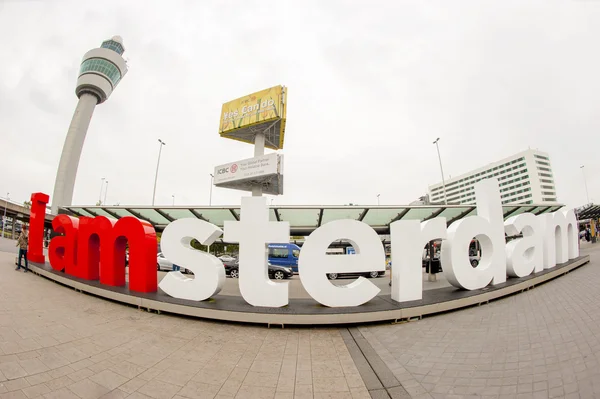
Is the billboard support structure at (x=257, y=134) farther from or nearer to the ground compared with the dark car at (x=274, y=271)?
farther from the ground

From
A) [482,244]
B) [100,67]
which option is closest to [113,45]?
[100,67]

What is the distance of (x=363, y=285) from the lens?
215 inches

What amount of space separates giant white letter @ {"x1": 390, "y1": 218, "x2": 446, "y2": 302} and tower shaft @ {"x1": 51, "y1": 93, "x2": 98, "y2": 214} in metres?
55.0

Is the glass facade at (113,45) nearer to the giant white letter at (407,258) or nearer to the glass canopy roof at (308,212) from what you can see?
the glass canopy roof at (308,212)

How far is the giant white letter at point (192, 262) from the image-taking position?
221 inches

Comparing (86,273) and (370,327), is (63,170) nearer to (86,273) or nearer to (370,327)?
(86,273)

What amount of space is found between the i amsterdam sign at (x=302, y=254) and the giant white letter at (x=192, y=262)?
2cm

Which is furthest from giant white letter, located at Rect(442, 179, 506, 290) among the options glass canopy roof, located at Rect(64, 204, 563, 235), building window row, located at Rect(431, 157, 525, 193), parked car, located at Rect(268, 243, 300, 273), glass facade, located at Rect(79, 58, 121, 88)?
building window row, located at Rect(431, 157, 525, 193)

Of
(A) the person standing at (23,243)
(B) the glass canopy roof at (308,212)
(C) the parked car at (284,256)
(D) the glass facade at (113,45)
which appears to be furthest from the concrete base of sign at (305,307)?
(D) the glass facade at (113,45)

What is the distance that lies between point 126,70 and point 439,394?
3052 inches

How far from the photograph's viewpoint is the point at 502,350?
3.64 meters

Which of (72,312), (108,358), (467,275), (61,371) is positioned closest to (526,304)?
(467,275)

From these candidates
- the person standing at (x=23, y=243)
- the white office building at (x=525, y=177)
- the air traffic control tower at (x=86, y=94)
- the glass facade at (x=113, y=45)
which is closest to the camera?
the person standing at (x=23, y=243)

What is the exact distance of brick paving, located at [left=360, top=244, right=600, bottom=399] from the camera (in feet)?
9.07
